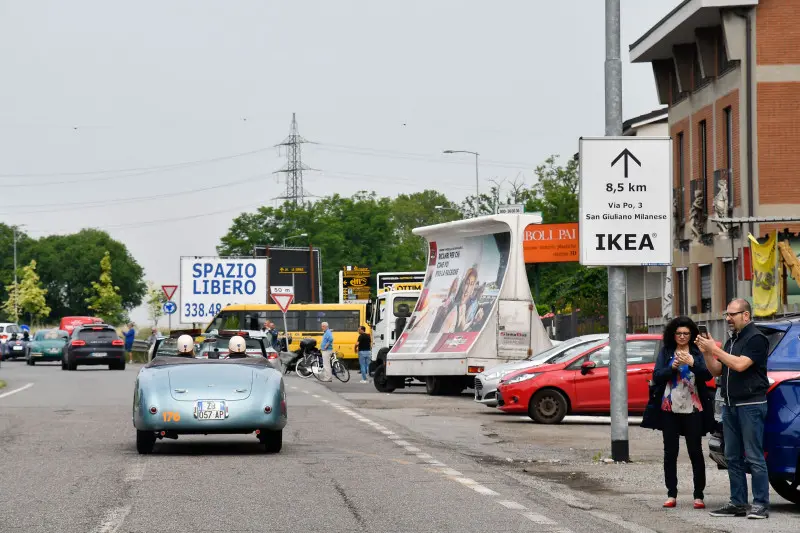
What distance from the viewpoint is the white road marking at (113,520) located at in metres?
10.4

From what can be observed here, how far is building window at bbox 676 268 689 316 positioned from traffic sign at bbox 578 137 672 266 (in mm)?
→ 26102

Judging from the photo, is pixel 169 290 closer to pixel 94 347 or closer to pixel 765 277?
pixel 94 347

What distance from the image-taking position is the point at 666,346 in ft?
40.9

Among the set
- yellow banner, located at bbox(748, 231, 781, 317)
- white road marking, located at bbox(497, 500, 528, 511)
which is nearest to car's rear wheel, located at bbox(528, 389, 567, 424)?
yellow banner, located at bbox(748, 231, 781, 317)

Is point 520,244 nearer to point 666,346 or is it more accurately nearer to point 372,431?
point 372,431

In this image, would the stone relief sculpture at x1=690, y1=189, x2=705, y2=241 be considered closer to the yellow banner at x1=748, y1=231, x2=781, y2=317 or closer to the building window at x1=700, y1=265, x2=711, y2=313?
the building window at x1=700, y1=265, x2=711, y2=313

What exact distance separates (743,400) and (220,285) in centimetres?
5477

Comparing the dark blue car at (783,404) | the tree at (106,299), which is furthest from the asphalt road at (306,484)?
the tree at (106,299)

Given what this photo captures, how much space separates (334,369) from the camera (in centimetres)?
4684

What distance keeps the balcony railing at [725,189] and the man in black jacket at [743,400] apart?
26216 millimetres

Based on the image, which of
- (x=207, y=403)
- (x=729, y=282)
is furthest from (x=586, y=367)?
(x=729, y=282)

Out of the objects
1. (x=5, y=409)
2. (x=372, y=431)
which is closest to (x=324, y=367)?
(x=5, y=409)

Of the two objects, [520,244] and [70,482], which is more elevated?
[520,244]

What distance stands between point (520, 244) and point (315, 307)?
36.7 m
